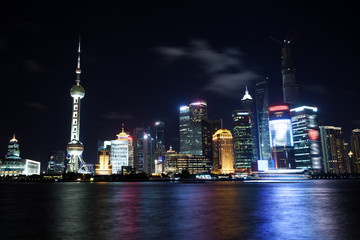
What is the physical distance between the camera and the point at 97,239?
2178 centimetres

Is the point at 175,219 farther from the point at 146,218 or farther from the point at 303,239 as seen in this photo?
the point at 303,239

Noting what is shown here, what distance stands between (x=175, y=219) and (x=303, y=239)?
13.8 meters

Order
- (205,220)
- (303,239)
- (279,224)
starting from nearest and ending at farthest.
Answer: (303,239)
(279,224)
(205,220)

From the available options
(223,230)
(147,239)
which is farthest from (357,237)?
(147,239)

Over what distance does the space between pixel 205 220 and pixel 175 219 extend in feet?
10.7

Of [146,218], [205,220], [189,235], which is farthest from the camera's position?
[146,218]

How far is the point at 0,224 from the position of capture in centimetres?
2900

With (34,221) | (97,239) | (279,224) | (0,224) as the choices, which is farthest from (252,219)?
(0,224)

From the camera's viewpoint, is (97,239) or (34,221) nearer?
(97,239)

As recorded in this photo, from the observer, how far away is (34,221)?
30969 mm

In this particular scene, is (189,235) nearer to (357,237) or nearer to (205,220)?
(205,220)

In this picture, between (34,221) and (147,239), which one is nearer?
(147,239)

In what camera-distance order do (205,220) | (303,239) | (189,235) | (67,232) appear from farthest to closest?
(205,220) < (67,232) < (189,235) < (303,239)

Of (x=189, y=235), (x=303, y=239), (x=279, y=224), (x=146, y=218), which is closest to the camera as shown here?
(x=303, y=239)
